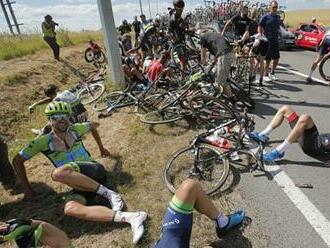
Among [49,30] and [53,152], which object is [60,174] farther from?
[49,30]

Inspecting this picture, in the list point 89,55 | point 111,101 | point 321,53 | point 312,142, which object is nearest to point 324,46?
point 321,53

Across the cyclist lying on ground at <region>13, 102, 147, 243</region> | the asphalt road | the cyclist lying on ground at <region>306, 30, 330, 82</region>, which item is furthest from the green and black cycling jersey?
the cyclist lying on ground at <region>306, 30, 330, 82</region>

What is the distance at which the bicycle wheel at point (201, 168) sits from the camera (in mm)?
5297

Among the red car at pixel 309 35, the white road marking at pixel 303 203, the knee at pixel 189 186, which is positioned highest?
the knee at pixel 189 186

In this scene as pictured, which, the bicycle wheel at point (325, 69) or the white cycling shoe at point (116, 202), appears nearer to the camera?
the white cycling shoe at point (116, 202)

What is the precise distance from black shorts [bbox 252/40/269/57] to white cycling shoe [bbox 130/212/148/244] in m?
6.72

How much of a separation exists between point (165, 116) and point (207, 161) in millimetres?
2515

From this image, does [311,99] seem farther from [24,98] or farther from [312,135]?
[24,98]

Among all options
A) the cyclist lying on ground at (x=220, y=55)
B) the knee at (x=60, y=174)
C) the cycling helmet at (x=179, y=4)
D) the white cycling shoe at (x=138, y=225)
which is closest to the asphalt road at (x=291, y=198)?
the cyclist lying on ground at (x=220, y=55)

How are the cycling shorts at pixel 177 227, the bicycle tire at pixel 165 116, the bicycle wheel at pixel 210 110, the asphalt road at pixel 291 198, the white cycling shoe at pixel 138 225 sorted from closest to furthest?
the cycling shorts at pixel 177 227, the asphalt road at pixel 291 198, the white cycling shoe at pixel 138 225, the bicycle wheel at pixel 210 110, the bicycle tire at pixel 165 116

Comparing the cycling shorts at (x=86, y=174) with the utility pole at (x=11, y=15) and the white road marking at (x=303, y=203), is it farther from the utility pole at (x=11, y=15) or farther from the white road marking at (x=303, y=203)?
the utility pole at (x=11, y=15)

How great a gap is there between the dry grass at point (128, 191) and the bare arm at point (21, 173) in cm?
15

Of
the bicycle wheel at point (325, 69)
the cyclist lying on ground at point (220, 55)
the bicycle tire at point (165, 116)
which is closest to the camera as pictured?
the bicycle tire at point (165, 116)

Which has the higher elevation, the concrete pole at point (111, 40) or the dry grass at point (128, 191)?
the concrete pole at point (111, 40)
